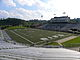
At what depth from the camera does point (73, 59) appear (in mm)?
13570

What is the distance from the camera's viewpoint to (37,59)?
13.2m

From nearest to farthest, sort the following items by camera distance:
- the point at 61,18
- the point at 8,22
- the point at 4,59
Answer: the point at 4,59
the point at 61,18
the point at 8,22

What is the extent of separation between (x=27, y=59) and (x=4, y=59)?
1727 millimetres

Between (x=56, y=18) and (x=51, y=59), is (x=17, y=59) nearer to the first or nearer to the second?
(x=51, y=59)

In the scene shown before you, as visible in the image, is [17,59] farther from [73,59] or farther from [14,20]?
[14,20]

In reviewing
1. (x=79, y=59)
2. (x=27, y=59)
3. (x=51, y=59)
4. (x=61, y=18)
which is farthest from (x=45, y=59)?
(x=61, y=18)

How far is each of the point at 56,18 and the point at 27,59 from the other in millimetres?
150276

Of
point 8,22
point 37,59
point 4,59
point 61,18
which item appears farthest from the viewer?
point 8,22

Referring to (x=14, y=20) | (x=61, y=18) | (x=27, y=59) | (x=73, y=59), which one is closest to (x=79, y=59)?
(x=73, y=59)

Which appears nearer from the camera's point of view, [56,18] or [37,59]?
[37,59]

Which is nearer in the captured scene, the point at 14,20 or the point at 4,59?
the point at 4,59

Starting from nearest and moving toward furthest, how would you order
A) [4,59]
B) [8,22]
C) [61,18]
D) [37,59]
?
[4,59] < [37,59] < [61,18] < [8,22]

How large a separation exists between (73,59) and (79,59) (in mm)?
594

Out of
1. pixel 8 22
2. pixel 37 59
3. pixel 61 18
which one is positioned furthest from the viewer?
pixel 8 22
